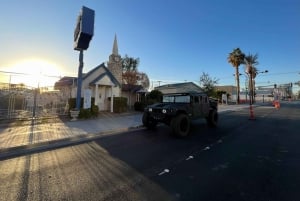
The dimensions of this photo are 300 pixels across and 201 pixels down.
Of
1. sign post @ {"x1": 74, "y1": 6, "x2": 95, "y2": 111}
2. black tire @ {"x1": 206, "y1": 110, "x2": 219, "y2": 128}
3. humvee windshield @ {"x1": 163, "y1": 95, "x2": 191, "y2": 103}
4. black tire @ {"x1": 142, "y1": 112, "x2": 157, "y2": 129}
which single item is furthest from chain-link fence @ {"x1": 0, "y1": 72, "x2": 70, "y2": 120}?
black tire @ {"x1": 206, "y1": 110, "x2": 219, "y2": 128}

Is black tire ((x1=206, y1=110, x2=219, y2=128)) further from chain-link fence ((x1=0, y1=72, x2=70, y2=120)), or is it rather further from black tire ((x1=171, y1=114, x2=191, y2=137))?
chain-link fence ((x1=0, y1=72, x2=70, y2=120))

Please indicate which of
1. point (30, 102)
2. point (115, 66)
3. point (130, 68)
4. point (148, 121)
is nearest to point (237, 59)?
point (130, 68)

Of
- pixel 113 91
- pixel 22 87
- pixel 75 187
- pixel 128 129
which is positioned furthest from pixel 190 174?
pixel 113 91

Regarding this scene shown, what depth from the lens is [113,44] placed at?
22812 mm

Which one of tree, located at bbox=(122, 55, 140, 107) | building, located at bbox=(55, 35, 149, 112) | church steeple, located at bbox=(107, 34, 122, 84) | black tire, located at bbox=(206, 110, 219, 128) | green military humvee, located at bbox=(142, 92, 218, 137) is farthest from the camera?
tree, located at bbox=(122, 55, 140, 107)

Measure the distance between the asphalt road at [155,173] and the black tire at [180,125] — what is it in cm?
121

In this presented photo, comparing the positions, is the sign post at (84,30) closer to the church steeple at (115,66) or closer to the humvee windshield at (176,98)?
the humvee windshield at (176,98)

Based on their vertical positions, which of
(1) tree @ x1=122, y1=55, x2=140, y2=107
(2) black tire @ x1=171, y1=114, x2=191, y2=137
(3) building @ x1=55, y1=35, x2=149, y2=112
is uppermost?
(1) tree @ x1=122, y1=55, x2=140, y2=107

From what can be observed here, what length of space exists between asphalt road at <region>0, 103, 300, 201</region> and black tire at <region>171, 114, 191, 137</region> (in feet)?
3.96

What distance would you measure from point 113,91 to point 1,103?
9.01m

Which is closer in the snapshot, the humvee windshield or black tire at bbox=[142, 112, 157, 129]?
the humvee windshield

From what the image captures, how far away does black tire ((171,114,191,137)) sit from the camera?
7434 mm

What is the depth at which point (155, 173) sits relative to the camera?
3.91 metres

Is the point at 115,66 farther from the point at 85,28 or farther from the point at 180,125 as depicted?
the point at 180,125
